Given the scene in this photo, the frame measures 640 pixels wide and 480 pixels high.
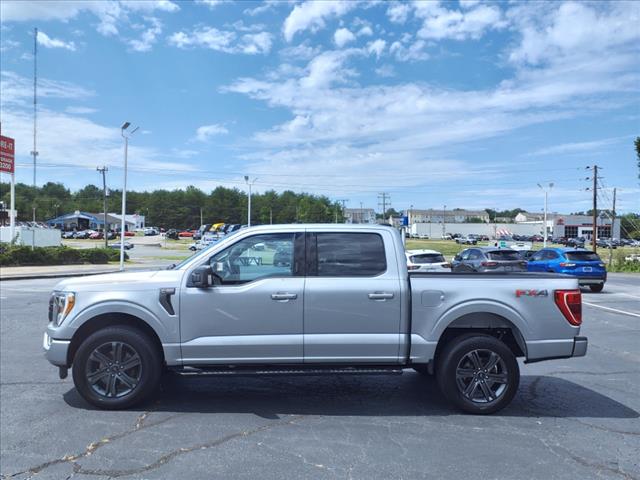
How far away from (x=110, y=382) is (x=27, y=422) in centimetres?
80

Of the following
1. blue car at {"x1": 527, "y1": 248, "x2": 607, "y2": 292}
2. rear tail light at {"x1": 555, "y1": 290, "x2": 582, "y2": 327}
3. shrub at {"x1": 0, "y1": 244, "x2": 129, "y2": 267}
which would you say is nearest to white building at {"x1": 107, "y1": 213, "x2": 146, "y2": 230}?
shrub at {"x1": 0, "y1": 244, "x2": 129, "y2": 267}

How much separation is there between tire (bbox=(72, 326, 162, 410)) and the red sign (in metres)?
31.0

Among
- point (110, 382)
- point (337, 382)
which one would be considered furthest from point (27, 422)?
point (337, 382)

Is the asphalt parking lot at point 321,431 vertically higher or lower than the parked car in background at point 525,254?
lower

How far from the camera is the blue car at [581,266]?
1883 centimetres

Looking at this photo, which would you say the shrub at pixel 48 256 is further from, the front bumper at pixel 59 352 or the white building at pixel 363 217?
the front bumper at pixel 59 352

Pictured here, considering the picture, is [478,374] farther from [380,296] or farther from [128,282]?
[128,282]

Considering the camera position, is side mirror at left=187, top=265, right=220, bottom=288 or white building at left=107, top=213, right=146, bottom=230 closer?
side mirror at left=187, top=265, right=220, bottom=288

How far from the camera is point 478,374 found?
17.3ft

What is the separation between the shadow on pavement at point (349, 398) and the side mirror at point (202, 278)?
1290 mm

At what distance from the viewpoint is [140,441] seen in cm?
452

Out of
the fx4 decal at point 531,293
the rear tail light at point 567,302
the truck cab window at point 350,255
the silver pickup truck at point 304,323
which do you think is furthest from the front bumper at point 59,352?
the rear tail light at point 567,302

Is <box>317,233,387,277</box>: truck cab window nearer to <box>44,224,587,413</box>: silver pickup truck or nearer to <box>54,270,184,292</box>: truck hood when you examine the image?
<box>44,224,587,413</box>: silver pickup truck

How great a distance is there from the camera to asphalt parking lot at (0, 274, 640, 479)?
159 inches
